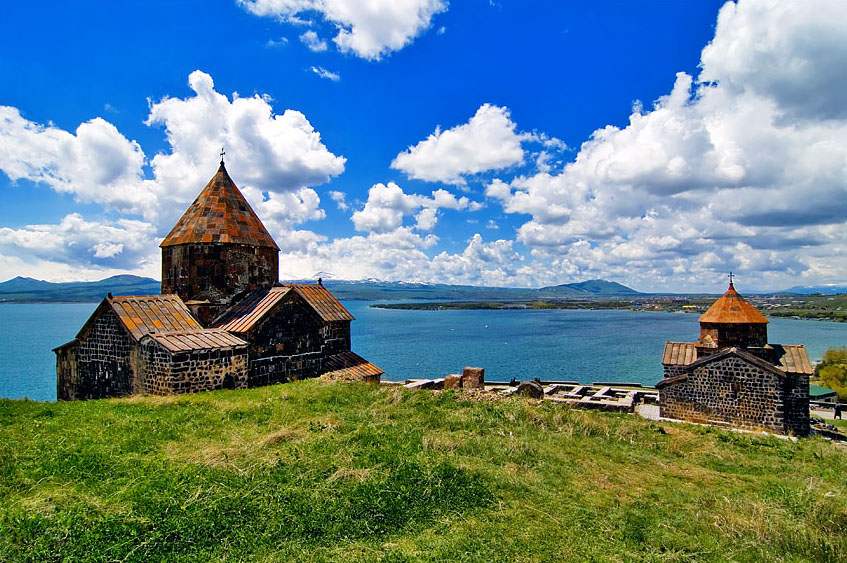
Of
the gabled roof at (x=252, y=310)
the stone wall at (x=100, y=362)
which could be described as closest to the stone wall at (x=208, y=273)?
the gabled roof at (x=252, y=310)

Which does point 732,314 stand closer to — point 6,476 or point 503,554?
point 503,554

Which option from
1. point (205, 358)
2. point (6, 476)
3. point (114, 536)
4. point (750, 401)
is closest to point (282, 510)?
point (114, 536)

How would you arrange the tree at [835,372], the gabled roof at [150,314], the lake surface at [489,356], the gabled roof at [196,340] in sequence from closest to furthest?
the gabled roof at [196,340] < the gabled roof at [150,314] < the tree at [835,372] < the lake surface at [489,356]

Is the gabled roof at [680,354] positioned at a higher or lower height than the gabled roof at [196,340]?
lower

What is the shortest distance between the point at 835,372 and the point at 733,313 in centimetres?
2729

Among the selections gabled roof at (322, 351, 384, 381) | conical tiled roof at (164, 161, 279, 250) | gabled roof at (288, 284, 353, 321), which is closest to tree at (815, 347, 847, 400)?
gabled roof at (322, 351, 384, 381)

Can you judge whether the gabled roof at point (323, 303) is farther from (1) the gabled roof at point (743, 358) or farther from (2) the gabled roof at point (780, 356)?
(2) the gabled roof at point (780, 356)

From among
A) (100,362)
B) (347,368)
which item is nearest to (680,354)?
(347,368)

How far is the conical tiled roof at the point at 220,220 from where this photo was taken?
16.2m

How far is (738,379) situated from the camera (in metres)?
18.3

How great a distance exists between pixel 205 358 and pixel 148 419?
3471 millimetres

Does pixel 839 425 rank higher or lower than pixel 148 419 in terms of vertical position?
lower

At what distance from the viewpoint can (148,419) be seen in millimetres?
9477

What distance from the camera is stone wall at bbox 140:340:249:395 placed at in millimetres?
12312
